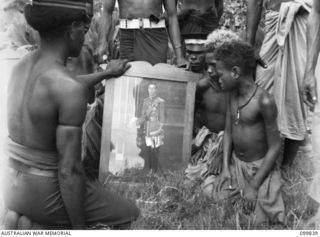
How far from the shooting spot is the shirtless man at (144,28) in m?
4.16

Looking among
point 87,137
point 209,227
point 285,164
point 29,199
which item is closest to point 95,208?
point 29,199

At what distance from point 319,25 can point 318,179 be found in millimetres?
999

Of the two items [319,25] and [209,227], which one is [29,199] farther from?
[319,25]

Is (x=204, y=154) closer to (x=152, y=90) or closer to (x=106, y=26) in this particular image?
(x=152, y=90)

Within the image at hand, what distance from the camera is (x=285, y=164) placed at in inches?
164

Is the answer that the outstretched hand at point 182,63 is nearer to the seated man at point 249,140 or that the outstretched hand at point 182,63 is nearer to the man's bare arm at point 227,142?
the seated man at point 249,140

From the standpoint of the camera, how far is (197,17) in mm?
4828

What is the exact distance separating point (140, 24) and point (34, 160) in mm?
2025

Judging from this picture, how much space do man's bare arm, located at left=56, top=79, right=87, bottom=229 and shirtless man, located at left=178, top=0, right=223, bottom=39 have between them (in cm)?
248

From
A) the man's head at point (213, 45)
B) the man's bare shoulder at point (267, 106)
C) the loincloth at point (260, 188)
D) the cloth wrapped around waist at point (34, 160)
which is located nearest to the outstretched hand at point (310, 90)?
the man's bare shoulder at point (267, 106)

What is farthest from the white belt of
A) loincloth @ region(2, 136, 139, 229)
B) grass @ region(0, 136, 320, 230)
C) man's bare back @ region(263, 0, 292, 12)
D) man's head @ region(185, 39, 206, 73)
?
loincloth @ region(2, 136, 139, 229)

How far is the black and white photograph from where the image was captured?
2.60m

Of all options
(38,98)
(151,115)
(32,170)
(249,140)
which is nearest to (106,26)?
(151,115)

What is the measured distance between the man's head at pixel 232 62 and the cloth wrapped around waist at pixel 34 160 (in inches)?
52.0
